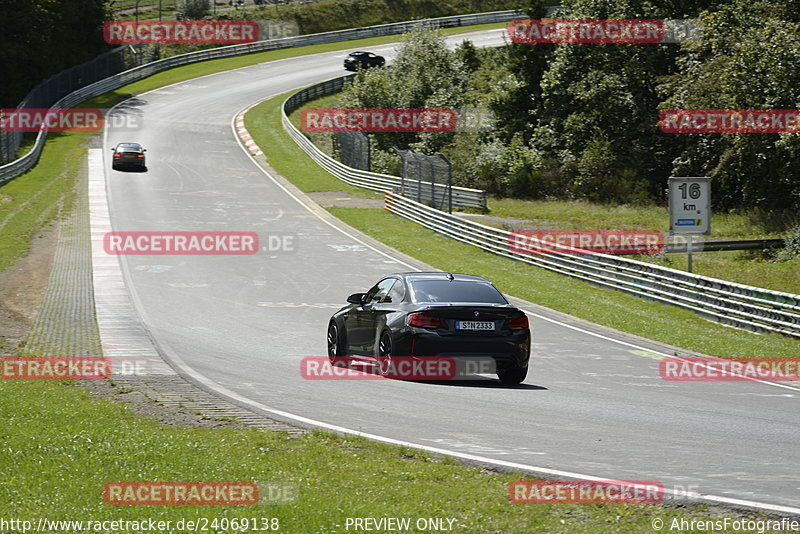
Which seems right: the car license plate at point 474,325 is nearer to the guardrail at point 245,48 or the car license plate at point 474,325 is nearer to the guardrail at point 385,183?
the guardrail at point 385,183

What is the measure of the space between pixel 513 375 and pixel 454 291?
1.45 meters

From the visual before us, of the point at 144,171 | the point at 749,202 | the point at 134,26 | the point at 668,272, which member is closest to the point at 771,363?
the point at 668,272

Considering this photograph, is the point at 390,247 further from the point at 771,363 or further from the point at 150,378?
the point at 150,378

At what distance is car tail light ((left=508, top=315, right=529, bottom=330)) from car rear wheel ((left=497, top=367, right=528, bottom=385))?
0.59 m

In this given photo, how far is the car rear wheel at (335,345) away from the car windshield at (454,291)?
2.07m

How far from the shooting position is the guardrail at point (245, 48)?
6838 cm

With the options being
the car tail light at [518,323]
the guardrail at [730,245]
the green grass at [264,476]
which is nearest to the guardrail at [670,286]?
the guardrail at [730,245]

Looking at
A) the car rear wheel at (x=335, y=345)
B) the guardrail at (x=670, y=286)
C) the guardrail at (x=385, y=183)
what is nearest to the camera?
the car rear wheel at (x=335, y=345)

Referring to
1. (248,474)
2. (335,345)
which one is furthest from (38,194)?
(248,474)

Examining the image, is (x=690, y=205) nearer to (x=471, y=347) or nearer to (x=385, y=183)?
(x=471, y=347)

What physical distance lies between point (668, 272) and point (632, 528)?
1833cm

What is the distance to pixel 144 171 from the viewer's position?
4975cm

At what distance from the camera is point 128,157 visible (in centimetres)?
4934

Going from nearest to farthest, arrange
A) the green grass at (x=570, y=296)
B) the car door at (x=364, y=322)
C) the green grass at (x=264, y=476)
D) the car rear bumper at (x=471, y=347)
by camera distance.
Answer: the green grass at (x=264, y=476), the car rear bumper at (x=471, y=347), the car door at (x=364, y=322), the green grass at (x=570, y=296)
